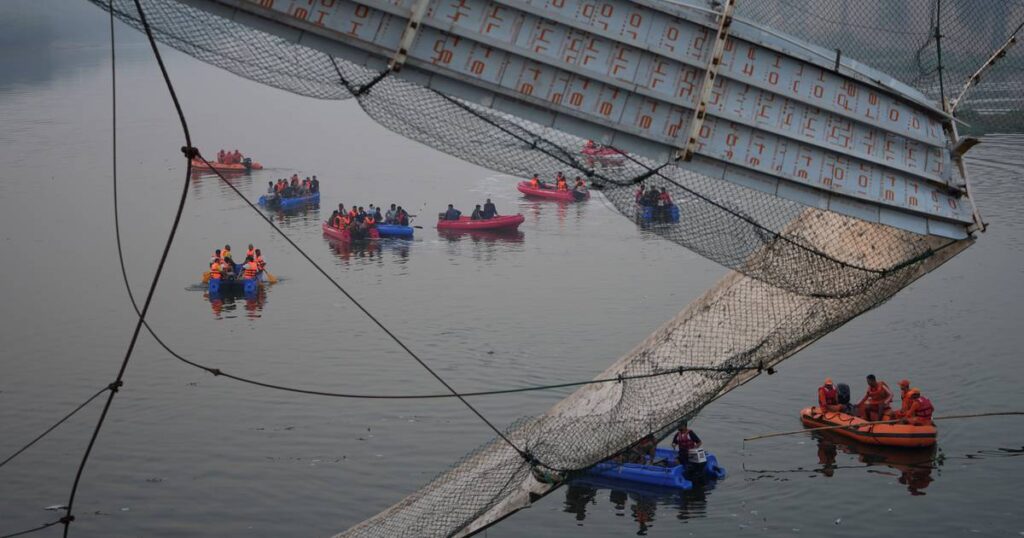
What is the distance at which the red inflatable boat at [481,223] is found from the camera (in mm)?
49812

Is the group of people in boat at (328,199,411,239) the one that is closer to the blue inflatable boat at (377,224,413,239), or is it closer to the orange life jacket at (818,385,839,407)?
the blue inflatable boat at (377,224,413,239)

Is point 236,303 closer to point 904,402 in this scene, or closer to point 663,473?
point 663,473

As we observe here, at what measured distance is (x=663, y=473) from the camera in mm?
24344

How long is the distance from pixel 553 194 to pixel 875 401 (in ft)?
103

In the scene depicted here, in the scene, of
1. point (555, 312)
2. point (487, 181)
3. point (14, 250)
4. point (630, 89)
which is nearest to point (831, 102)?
point (630, 89)

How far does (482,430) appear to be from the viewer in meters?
28.0

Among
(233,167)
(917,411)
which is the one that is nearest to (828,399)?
(917,411)

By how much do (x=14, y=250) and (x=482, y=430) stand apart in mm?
27285

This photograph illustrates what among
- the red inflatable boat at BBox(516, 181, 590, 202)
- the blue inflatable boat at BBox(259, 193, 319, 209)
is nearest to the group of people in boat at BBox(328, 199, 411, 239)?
the blue inflatable boat at BBox(259, 193, 319, 209)

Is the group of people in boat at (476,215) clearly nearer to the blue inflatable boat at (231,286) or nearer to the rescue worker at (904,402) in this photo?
the blue inflatable boat at (231,286)

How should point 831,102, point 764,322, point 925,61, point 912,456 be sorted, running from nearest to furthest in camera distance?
point 831,102 < point 925,61 < point 764,322 < point 912,456

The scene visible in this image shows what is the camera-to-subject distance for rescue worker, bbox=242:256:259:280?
40.2m

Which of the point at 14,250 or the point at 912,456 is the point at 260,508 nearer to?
the point at 912,456

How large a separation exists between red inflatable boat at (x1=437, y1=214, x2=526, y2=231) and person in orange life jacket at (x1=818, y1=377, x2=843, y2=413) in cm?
2398
